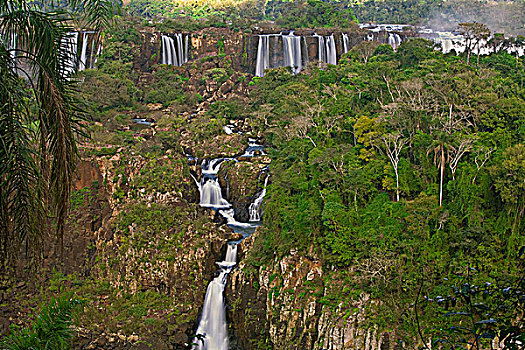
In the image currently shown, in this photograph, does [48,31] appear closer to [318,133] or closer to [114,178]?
[318,133]

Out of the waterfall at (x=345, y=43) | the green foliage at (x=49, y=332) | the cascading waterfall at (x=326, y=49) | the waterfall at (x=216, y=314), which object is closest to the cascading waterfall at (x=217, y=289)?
the waterfall at (x=216, y=314)

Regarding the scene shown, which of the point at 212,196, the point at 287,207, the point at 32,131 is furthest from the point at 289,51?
the point at 32,131

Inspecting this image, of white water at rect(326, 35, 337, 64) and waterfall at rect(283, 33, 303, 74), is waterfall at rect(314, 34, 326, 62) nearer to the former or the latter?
white water at rect(326, 35, 337, 64)

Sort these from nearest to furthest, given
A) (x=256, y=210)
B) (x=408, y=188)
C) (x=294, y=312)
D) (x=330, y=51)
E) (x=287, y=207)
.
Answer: (x=294, y=312) → (x=408, y=188) → (x=287, y=207) → (x=256, y=210) → (x=330, y=51)

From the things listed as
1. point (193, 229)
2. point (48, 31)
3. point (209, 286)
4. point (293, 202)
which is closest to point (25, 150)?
point (48, 31)

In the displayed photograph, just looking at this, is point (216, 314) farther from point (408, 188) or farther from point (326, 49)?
point (326, 49)

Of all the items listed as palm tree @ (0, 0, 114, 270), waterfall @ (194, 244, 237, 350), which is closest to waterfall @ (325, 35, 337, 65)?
waterfall @ (194, 244, 237, 350)
